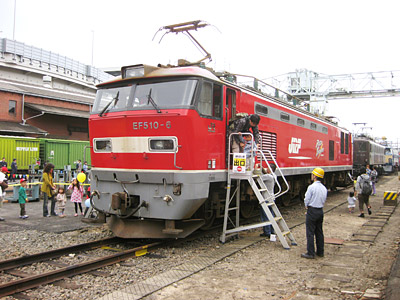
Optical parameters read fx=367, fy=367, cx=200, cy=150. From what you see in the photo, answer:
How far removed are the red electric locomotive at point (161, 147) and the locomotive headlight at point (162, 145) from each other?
2cm

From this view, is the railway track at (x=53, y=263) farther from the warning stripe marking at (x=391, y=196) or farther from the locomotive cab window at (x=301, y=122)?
the warning stripe marking at (x=391, y=196)

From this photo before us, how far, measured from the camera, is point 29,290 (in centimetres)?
517

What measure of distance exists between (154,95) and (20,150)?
19222 millimetres

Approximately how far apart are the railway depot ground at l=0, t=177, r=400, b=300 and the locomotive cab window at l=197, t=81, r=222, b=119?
9.24ft

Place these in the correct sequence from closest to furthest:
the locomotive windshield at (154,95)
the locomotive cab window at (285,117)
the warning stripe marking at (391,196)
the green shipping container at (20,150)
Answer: the locomotive windshield at (154,95) → the locomotive cab window at (285,117) → the warning stripe marking at (391,196) → the green shipping container at (20,150)

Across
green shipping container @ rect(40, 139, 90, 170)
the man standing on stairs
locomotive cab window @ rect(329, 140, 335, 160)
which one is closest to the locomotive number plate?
the man standing on stairs

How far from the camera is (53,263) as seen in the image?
6.44 meters

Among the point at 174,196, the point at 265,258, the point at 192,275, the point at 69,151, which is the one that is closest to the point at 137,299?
the point at 192,275

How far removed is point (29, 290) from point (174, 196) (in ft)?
9.46

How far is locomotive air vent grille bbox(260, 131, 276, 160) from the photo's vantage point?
9.89 m

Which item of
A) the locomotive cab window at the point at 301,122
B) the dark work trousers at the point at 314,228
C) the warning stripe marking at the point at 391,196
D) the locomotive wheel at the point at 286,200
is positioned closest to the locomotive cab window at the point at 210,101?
the dark work trousers at the point at 314,228

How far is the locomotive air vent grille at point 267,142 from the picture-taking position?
9894 mm

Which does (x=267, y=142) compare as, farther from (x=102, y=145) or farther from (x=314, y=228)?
(x=102, y=145)

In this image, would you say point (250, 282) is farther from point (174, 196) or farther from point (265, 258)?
point (174, 196)
